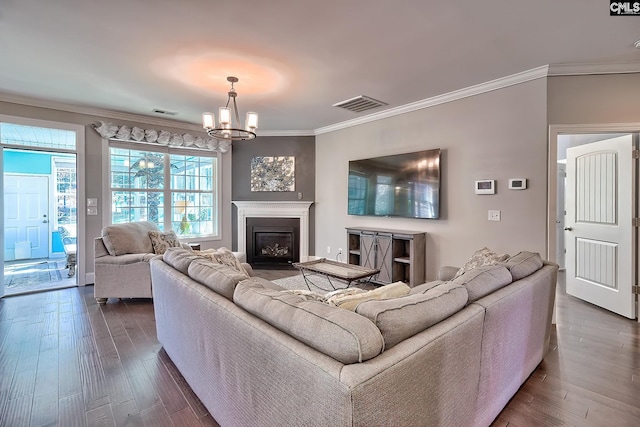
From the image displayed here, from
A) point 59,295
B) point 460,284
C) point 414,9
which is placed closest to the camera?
point 460,284

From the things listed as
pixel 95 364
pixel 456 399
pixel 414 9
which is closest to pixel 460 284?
pixel 456 399

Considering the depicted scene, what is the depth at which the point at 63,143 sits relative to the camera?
4547 millimetres

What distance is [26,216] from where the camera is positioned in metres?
6.34

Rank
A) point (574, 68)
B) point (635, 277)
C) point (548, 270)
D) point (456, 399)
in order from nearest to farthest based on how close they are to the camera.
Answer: point (456, 399), point (548, 270), point (574, 68), point (635, 277)

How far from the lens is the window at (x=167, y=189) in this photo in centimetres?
502

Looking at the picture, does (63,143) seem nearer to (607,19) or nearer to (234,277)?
(234,277)

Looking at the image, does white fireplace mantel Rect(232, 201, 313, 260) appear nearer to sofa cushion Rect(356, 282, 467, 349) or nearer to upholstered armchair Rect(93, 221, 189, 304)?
upholstered armchair Rect(93, 221, 189, 304)

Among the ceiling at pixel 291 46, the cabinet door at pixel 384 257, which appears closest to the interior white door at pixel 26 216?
the ceiling at pixel 291 46

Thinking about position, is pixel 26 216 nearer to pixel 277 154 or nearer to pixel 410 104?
pixel 277 154

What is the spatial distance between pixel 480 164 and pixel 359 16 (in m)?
2.33

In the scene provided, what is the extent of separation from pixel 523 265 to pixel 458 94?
8.22 ft

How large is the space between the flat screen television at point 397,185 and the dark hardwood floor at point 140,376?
1966 mm

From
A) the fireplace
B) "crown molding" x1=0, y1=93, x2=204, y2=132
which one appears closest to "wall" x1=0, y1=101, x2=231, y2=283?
"crown molding" x1=0, y1=93, x2=204, y2=132

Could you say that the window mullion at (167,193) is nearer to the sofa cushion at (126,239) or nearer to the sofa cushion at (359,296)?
the sofa cushion at (126,239)
